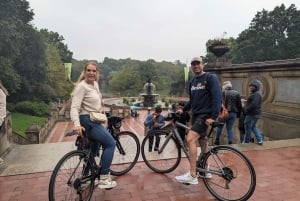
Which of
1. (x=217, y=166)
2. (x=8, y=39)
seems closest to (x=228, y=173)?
(x=217, y=166)

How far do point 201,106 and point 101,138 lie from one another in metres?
1.34

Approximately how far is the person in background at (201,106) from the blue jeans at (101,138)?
1015mm

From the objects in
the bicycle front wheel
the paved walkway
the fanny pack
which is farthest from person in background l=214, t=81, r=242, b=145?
the fanny pack

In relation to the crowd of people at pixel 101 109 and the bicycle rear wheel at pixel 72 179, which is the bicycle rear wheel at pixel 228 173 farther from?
the bicycle rear wheel at pixel 72 179

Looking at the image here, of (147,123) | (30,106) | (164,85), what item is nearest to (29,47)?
(30,106)

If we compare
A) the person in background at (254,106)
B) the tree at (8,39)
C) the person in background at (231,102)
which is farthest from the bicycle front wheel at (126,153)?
the tree at (8,39)

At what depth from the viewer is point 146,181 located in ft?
12.6

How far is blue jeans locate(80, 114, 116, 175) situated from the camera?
127 inches

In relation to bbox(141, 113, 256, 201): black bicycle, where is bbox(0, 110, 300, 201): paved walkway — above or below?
below

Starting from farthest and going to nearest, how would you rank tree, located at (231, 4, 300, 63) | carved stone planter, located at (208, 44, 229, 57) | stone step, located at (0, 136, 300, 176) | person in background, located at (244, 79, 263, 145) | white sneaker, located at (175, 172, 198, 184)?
1. tree, located at (231, 4, 300, 63)
2. carved stone planter, located at (208, 44, 229, 57)
3. person in background, located at (244, 79, 263, 145)
4. stone step, located at (0, 136, 300, 176)
5. white sneaker, located at (175, 172, 198, 184)

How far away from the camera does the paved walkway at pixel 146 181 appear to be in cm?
338

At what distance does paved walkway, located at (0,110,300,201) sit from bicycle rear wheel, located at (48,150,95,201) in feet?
1.10

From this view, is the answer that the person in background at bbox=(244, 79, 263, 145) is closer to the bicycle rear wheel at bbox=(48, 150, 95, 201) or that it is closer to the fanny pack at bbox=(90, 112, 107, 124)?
the fanny pack at bbox=(90, 112, 107, 124)

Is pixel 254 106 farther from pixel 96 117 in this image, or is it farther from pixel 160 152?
pixel 96 117
